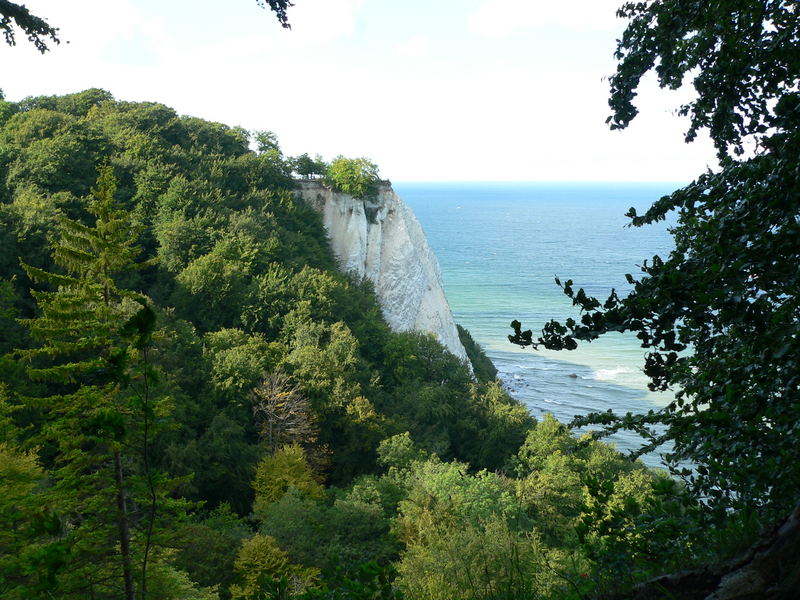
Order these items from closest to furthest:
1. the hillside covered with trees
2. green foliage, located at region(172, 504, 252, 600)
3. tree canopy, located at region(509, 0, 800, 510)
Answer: tree canopy, located at region(509, 0, 800, 510) → the hillside covered with trees → green foliage, located at region(172, 504, 252, 600)

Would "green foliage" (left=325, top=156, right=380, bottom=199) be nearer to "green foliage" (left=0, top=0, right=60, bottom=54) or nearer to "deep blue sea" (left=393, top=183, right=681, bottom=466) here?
"deep blue sea" (left=393, top=183, right=681, bottom=466)

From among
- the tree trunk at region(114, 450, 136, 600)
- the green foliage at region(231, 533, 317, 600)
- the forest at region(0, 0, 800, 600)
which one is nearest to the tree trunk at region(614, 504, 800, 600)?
the forest at region(0, 0, 800, 600)

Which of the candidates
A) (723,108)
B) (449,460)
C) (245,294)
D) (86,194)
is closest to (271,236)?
(245,294)

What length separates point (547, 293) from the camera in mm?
81000

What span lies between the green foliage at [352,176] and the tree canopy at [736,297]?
38.4 m

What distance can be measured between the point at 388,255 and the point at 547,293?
1659 inches

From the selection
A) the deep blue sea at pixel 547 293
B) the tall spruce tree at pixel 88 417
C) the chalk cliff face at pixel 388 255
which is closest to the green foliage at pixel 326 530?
the tall spruce tree at pixel 88 417

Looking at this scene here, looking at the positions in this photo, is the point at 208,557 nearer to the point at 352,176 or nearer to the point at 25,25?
the point at 25,25

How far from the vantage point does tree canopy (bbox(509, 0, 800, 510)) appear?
3361mm

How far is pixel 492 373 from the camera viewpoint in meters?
48.0

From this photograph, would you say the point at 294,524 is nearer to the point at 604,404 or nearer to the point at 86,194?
the point at 86,194

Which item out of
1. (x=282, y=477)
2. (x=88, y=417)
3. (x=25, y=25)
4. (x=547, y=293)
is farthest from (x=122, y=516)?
(x=547, y=293)

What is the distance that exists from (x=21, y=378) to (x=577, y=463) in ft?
67.4

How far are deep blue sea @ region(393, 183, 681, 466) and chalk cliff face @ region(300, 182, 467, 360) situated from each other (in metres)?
10.2
